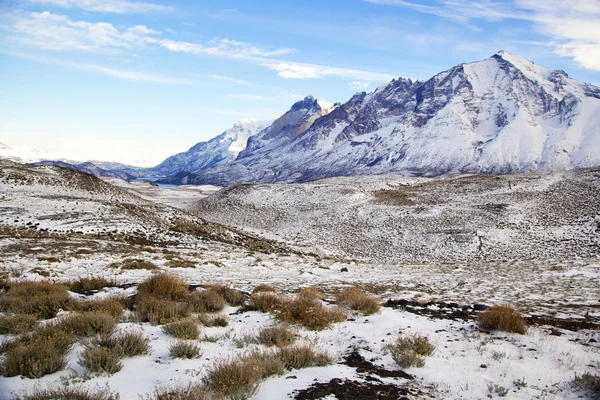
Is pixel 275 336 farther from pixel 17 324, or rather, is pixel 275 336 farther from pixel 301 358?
pixel 17 324

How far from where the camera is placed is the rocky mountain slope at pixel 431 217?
3195 cm

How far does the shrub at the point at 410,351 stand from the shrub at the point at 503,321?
6.53ft

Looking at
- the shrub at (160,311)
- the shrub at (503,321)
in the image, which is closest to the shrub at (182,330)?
the shrub at (160,311)

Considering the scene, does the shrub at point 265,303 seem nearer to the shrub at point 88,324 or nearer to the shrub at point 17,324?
the shrub at point 88,324

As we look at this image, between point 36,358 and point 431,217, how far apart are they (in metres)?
41.9

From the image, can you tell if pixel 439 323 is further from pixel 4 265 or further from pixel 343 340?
pixel 4 265

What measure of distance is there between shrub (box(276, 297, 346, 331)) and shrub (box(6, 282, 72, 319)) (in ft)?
17.6

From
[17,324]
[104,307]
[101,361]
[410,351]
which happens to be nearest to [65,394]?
[101,361]

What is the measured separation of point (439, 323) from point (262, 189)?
54359 millimetres

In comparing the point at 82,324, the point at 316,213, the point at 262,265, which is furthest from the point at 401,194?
the point at 82,324

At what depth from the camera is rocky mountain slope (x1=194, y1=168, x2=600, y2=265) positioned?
32.0 metres

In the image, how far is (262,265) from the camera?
22.0 metres

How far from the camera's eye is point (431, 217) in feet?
139

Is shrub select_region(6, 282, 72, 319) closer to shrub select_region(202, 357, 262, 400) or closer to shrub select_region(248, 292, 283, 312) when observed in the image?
shrub select_region(248, 292, 283, 312)
